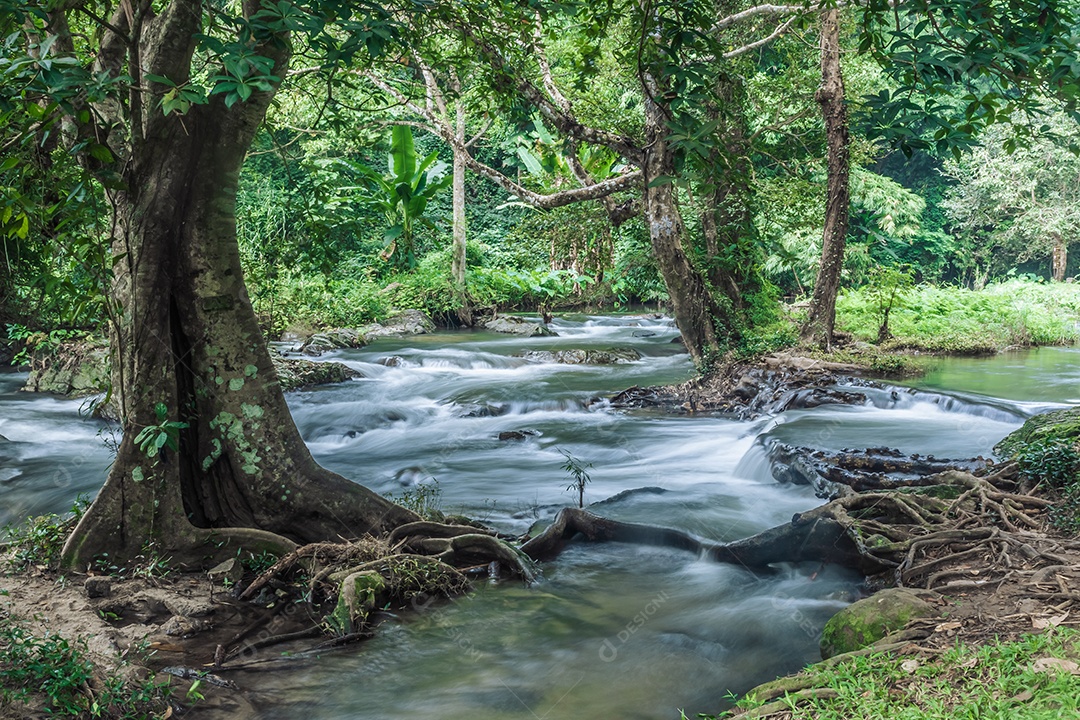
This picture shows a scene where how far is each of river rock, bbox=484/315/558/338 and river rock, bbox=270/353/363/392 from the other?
7.02m

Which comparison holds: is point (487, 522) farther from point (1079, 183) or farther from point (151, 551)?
point (1079, 183)

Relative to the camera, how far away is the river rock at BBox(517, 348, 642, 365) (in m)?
17.5

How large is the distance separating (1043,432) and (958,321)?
14979 millimetres

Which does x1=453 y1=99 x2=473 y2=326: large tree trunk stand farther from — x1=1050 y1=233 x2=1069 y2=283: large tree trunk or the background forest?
x1=1050 y1=233 x2=1069 y2=283: large tree trunk

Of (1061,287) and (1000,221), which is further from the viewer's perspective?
(1000,221)

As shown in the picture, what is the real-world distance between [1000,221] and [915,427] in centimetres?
2997

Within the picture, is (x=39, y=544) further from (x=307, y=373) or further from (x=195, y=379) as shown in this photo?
(x=307, y=373)

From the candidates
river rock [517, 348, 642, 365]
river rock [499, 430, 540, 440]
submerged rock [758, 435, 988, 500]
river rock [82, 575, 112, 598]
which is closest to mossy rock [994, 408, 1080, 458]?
submerged rock [758, 435, 988, 500]

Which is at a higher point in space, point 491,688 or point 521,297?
point 521,297

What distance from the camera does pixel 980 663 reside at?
11.7ft

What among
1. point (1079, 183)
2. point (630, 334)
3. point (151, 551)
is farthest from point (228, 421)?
point (1079, 183)

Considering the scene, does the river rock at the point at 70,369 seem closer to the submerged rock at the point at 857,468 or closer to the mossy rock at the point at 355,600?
the mossy rock at the point at 355,600

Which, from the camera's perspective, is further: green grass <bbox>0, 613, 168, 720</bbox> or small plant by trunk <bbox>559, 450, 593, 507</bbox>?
small plant by trunk <bbox>559, 450, 593, 507</bbox>

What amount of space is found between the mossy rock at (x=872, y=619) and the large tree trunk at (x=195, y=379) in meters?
3.13
